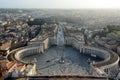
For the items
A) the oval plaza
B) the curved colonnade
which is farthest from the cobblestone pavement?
the curved colonnade

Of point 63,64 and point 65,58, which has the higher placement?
point 63,64

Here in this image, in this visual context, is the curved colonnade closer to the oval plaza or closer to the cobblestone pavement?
the oval plaza

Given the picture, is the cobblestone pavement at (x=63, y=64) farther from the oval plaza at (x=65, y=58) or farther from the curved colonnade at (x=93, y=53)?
the curved colonnade at (x=93, y=53)

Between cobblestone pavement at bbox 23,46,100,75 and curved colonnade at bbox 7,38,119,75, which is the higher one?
curved colonnade at bbox 7,38,119,75

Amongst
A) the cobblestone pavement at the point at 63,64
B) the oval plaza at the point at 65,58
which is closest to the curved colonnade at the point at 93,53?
the oval plaza at the point at 65,58

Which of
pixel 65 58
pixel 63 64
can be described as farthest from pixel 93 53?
pixel 63 64

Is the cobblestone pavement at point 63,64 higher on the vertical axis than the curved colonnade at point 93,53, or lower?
lower

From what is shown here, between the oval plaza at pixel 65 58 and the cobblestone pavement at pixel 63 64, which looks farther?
the cobblestone pavement at pixel 63 64

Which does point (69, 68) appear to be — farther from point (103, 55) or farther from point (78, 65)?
point (103, 55)

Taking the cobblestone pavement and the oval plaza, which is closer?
the oval plaza

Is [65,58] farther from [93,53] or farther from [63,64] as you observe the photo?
[93,53]

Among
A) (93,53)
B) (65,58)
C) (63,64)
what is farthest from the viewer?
(93,53)
